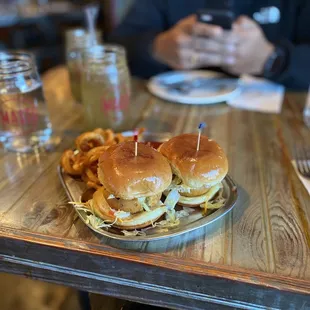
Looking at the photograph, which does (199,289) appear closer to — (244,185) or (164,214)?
(164,214)

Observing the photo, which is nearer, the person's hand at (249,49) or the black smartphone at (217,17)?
the black smartphone at (217,17)

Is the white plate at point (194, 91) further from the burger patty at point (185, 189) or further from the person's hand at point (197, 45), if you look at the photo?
the burger patty at point (185, 189)

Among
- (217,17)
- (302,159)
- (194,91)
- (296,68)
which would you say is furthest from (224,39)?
(302,159)

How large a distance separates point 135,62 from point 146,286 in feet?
4.42

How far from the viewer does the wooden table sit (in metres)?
0.55

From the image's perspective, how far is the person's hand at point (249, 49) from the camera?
140 cm

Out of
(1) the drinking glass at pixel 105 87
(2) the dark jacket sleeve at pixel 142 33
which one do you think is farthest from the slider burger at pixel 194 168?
(2) the dark jacket sleeve at pixel 142 33

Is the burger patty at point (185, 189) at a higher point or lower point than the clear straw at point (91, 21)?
lower

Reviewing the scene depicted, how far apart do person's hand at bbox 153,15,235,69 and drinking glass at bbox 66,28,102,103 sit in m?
0.38

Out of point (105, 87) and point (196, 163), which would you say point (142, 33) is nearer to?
point (105, 87)

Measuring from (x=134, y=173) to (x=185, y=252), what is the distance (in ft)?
0.50

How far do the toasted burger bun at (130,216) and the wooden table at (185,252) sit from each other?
→ 0.04 m

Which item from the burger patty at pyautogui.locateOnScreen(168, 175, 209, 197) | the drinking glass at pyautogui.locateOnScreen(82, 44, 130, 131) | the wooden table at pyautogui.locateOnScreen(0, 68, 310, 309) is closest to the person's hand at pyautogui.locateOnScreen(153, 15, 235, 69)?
the drinking glass at pyautogui.locateOnScreen(82, 44, 130, 131)

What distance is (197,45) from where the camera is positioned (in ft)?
4.58
